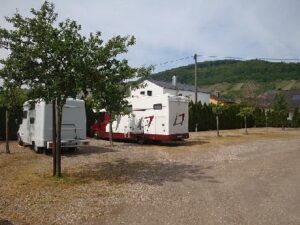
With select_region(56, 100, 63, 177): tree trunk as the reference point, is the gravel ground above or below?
below

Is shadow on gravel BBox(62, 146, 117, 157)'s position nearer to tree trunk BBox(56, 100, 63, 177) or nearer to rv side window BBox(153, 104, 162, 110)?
rv side window BBox(153, 104, 162, 110)

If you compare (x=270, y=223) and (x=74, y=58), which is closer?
(x=270, y=223)

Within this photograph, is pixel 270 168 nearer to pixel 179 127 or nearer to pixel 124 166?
pixel 124 166

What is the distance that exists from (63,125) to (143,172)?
253 inches

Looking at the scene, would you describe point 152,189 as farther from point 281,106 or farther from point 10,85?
point 281,106

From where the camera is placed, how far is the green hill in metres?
102

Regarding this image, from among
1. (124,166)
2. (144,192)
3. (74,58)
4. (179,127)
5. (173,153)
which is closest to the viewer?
(144,192)

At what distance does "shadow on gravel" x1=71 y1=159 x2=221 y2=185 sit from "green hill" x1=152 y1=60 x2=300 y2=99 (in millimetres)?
80745

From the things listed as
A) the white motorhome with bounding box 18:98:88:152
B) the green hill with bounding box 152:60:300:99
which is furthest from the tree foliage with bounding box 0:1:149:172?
the green hill with bounding box 152:60:300:99

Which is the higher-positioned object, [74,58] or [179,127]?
[74,58]

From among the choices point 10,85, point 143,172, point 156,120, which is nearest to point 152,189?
point 143,172

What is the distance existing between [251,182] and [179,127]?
11781 mm

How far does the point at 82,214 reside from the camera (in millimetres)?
8758

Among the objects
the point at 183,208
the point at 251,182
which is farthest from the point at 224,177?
the point at 183,208
